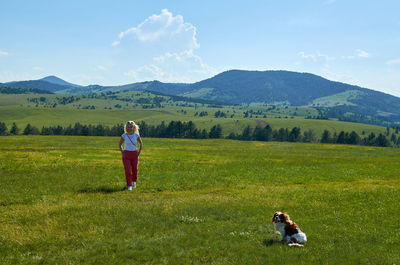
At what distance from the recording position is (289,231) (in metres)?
11.1

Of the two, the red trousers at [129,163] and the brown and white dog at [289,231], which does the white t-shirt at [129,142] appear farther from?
the brown and white dog at [289,231]

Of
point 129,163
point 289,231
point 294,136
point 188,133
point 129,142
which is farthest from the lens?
point 294,136

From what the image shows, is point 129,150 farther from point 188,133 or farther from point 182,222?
point 188,133

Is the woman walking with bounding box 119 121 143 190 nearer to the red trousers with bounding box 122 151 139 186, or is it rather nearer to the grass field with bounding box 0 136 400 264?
the red trousers with bounding box 122 151 139 186

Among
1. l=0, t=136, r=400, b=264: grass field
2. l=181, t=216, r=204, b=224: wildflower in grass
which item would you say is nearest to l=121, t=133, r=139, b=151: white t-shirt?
l=0, t=136, r=400, b=264: grass field

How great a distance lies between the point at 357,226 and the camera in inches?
528

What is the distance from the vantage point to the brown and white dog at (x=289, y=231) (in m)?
→ 10.9

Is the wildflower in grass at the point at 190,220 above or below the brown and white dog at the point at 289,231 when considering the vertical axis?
below

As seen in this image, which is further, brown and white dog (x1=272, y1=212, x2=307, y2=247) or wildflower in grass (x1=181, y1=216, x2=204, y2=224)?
wildflower in grass (x1=181, y1=216, x2=204, y2=224)

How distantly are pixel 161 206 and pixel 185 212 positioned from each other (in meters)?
1.76

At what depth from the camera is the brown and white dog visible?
10.9m

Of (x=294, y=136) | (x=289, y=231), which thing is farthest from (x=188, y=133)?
(x=289, y=231)

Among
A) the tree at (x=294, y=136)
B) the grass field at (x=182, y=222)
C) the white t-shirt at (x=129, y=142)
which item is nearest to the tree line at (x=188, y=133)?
the tree at (x=294, y=136)

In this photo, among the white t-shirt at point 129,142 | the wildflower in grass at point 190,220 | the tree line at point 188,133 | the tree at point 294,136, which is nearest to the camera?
the wildflower in grass at point 190,220
